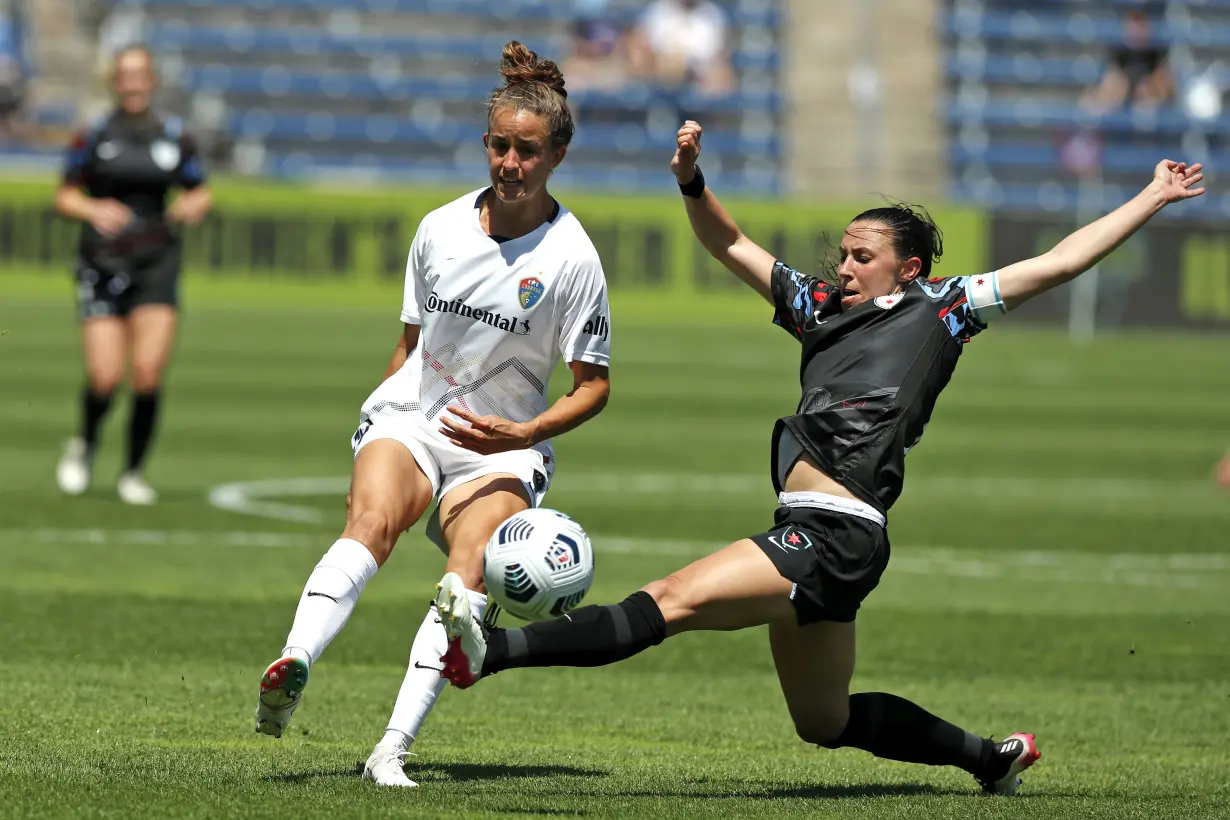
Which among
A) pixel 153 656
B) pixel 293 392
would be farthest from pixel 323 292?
pixel 153 656

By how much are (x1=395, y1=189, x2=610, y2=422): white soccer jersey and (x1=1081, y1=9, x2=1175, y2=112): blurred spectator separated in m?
27.4

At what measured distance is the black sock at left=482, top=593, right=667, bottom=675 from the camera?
17.0 feet

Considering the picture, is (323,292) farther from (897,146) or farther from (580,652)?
(580,652)

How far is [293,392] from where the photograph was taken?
19.1 metres

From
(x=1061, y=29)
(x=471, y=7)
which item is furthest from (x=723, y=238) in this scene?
(x=1061, y=29)

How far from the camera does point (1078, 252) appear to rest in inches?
215

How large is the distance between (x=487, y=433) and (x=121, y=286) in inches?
266

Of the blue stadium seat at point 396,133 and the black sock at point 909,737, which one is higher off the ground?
the blue stadium seat at point 396,133

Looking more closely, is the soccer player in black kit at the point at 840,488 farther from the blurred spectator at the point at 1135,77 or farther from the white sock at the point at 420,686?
the blurred spectator at the point at 1135,77

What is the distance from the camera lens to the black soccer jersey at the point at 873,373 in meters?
5.43

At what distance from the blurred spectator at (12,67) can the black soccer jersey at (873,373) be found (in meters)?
24.6

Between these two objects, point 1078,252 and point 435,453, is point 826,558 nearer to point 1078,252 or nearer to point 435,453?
point 1078,252

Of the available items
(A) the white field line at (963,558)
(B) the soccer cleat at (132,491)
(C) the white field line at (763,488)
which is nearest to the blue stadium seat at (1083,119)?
(C) the white field line at (763,488)

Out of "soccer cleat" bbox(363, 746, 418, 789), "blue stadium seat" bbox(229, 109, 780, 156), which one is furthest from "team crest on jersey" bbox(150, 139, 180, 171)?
"blue stadium seat" bbox(229, 109, 780, 156)
